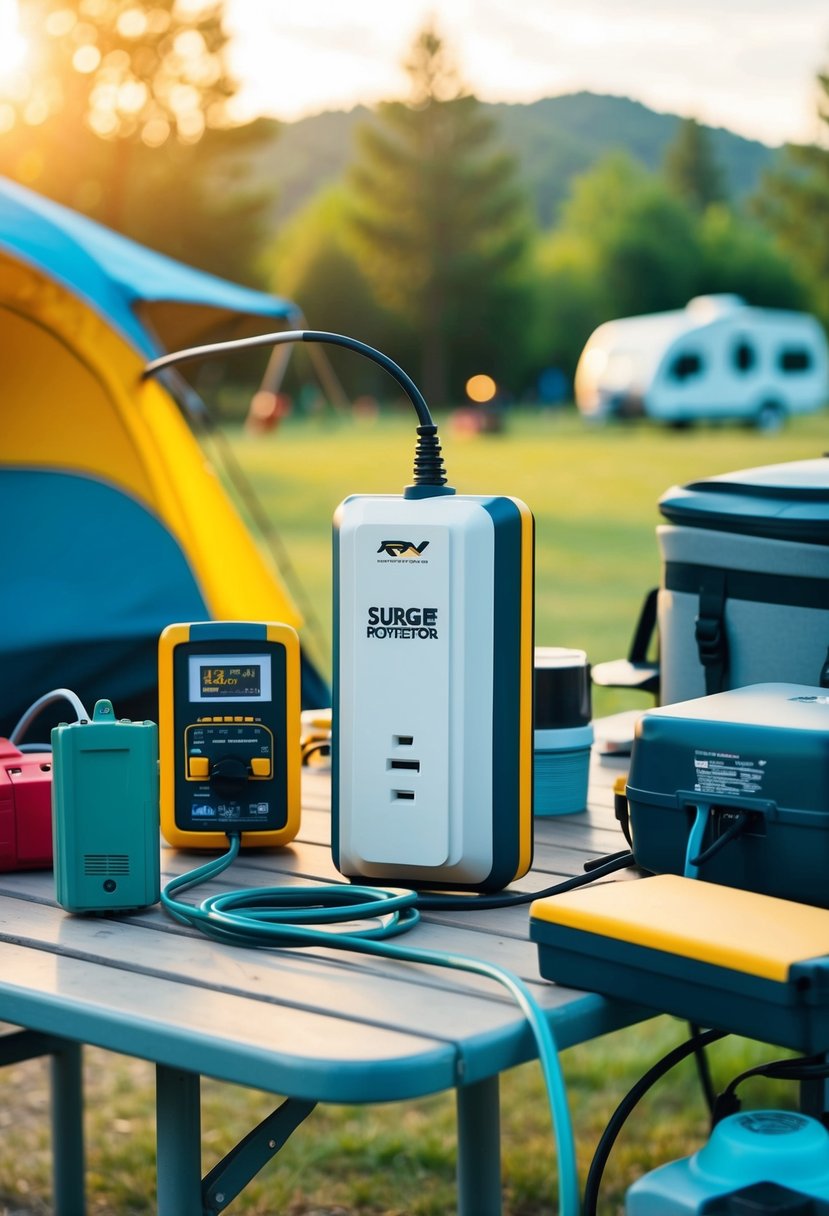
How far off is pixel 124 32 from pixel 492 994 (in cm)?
2731

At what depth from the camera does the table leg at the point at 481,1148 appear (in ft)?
5.65

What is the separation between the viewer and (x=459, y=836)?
1.23m

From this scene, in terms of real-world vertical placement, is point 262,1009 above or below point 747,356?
below

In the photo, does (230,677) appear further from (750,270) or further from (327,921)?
(750,270)

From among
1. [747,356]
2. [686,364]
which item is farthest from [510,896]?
[747,356]

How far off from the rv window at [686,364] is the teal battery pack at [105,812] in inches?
915

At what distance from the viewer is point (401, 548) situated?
4.00 ft

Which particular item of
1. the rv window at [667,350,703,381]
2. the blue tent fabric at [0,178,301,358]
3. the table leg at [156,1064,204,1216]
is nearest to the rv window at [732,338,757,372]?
the rv window at [667,350,703,381]

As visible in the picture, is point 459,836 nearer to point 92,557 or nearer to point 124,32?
point 92,557

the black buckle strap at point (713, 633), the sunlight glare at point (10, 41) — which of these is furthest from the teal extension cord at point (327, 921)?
the sunlight glare at point (10, 41)

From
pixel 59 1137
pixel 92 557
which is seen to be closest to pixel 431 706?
pixel 59 1137

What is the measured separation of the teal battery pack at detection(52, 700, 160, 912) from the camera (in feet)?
3.85

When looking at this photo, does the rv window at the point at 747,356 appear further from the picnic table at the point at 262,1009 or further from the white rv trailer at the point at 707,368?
the picnic table at the point at 262,1009

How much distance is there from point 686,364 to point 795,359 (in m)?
2.52
